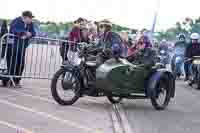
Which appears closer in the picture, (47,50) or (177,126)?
(177,126)

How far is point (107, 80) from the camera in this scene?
31.8 ft

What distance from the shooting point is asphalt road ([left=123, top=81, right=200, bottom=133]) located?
325 inches

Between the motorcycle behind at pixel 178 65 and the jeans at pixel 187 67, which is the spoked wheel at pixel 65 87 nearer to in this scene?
the jeans at pixel 187 67

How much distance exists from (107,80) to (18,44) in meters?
3.34

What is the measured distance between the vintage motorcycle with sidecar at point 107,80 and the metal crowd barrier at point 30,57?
8.49 ft

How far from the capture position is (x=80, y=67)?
32.7 feet

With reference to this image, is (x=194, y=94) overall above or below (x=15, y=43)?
below

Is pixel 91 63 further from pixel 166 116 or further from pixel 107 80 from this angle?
pixel 166 116

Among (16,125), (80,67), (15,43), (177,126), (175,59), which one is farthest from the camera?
(175,59)

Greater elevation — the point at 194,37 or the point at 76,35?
the point at 76,35

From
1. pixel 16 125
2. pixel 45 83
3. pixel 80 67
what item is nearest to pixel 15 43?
pixel 45 83

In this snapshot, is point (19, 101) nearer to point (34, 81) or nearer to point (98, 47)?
point (98, 47)

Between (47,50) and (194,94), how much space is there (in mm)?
3937

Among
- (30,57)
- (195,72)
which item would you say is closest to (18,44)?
(30,57)
